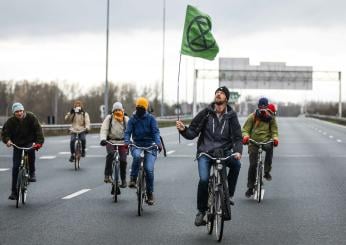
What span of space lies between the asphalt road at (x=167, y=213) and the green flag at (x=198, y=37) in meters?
2.41

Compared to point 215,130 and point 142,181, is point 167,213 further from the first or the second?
point 215,130

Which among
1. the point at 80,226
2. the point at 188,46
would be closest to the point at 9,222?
the point at 80,226

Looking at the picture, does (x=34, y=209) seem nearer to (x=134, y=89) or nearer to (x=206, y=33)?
(x=206, y=33)

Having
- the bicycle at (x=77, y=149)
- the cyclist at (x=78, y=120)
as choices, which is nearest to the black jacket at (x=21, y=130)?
the bicycle at (x=77, y=149)

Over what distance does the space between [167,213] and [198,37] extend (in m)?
3.00

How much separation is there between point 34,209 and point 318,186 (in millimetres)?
6240

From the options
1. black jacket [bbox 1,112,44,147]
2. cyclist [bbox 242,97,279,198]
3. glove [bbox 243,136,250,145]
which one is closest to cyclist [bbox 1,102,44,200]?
black jacket [bbox 1,112,44,147]

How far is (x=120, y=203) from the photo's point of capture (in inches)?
466

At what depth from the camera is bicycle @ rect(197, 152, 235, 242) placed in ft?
26.3

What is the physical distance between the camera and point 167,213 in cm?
1063

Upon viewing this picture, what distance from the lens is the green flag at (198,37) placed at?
11.7 m

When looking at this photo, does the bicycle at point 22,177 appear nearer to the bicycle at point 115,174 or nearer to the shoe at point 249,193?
the bicycle at point 115,174

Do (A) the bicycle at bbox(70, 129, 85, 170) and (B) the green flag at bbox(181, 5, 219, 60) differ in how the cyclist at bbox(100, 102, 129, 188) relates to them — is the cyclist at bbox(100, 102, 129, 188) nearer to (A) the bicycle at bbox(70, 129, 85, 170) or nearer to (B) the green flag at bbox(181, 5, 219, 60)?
(B) the green flag at bbox(181, 5, 219, 60)

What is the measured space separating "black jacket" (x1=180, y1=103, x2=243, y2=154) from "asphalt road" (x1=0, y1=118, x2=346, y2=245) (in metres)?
1.02
